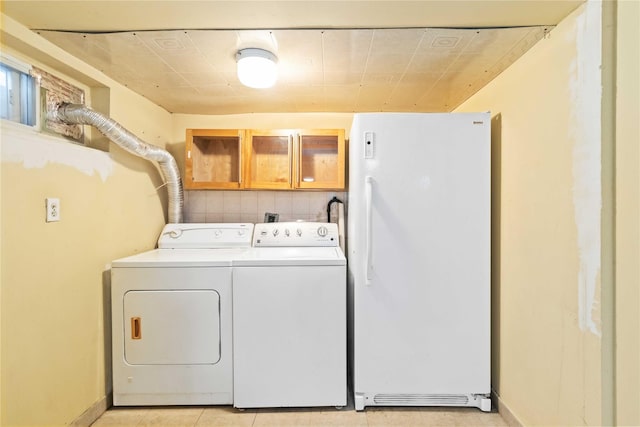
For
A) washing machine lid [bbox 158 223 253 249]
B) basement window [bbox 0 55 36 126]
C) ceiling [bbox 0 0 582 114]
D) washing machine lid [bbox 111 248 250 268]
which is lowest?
washing machine lid [bbox 111 248 250 268]

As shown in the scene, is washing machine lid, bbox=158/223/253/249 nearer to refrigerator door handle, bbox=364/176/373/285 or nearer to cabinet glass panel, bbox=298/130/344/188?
cabinet glass panel, bbox=298/130/344/188

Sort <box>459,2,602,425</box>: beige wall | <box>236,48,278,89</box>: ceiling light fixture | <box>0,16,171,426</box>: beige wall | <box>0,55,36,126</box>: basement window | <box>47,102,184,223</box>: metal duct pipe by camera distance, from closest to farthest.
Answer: <box>459,2,602,425</box>: beige wall → <box>0,16,171,426</box>: beige wall → <box>0,55,36,126</box>: basement window → <box>236,48,278,89</box>: ceiling light fixture → <box>47,102,184,223</box>: metal duct pipe

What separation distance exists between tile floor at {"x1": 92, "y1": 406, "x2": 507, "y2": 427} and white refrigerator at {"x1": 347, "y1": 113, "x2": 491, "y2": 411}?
0.13m

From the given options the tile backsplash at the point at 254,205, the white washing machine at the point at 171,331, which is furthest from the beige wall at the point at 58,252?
the tile backsplash at the point at 254,205

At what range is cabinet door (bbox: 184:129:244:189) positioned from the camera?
2357mm

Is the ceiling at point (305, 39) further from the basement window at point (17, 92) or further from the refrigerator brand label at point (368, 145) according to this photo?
the refrigerator brand label at point (368, 145)

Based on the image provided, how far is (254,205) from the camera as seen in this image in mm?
2607

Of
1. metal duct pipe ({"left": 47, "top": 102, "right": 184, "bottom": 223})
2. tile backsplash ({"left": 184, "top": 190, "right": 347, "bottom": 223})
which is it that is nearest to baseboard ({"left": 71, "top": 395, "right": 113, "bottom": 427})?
metal duct pipe ({"left": 47, "top": 102, "right": 184, "bottom": 223})

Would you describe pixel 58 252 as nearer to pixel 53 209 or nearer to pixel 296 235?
pixel 53 209

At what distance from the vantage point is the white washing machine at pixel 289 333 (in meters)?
1.70

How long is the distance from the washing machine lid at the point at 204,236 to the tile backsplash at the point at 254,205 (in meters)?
0.27

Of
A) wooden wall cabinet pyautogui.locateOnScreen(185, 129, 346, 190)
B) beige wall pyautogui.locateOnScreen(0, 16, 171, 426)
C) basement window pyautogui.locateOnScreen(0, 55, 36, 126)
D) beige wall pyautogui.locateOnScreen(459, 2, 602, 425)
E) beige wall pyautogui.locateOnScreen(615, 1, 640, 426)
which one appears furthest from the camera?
wooden wall cabinet pyautogui.locateOnScreen(185, 129, 346, 190)

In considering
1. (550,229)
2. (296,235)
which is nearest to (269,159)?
(296,235)

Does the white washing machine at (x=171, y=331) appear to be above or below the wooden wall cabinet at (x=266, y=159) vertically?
below
